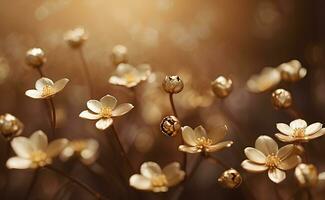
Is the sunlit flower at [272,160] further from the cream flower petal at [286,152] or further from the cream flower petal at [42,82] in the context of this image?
the cream flower petal at [42,82]

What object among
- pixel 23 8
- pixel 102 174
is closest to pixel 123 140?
pixel 102 174

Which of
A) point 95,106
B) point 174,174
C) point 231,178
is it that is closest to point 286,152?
point 231,178

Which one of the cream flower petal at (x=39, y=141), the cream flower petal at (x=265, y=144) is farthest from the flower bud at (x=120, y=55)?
the cream flower petal at (x=265, y=144)

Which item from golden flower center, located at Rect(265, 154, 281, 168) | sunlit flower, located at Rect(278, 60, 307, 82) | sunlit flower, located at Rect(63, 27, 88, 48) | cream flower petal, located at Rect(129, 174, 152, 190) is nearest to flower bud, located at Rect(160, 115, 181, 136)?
cream flower petal, located at Rect(129, 174, 152, 190)

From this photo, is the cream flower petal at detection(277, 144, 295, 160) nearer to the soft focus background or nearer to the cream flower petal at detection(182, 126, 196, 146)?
the cream flower petal at detection(182, 126, 196, 146)

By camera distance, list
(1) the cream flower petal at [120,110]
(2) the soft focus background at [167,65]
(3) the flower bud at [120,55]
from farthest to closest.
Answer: (2) the soft focus background at [167,65] < (3) the flower bud at [120,55] < (1) the cream flower petal at [120,110]

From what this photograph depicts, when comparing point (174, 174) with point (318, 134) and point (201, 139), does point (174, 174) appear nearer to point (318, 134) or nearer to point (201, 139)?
point (201, 139)
